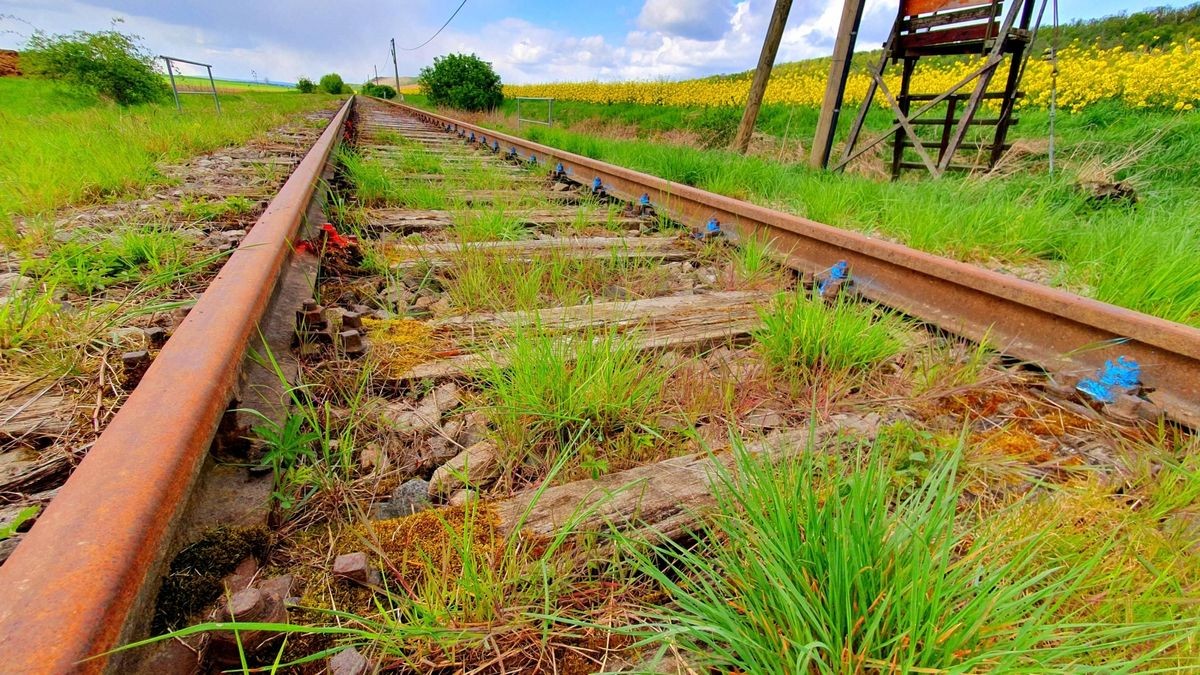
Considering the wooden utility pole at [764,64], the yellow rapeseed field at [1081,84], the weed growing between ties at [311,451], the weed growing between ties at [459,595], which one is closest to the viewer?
the weed growing between ties at [459,595]

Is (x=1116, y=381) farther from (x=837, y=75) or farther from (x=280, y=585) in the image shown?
(x=837, y=75)

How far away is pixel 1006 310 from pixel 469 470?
182 cm

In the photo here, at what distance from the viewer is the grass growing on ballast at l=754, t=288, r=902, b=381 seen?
1638mm

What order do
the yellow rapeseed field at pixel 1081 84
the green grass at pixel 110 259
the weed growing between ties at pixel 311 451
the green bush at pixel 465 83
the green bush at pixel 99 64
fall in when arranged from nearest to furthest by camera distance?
the weed growing between ties at pixel 311 451, the green grass at pixel 110 259, the yellow rapeseed field at pixel 1081 84, the green bush at pixel 99 64, the green bush at pixel 465 83

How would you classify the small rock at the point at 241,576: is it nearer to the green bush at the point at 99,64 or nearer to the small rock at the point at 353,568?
the small rock at the point at 353,568

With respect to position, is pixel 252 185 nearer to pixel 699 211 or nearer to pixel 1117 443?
pixel 699 211

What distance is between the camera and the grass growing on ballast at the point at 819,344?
64.5 inches

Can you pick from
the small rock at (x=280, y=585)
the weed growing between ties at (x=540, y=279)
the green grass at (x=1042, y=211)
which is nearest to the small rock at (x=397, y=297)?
the weed growing between ties at (x=540, y=279)

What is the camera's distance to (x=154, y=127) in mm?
5574

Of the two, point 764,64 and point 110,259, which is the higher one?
point 764,64

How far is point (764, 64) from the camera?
7.07 meters

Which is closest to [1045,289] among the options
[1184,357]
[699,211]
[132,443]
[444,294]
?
[1184,357]

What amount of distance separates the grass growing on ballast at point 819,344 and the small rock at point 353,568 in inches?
48.0

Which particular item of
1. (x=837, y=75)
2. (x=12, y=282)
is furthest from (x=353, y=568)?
(x=837, y=75)
